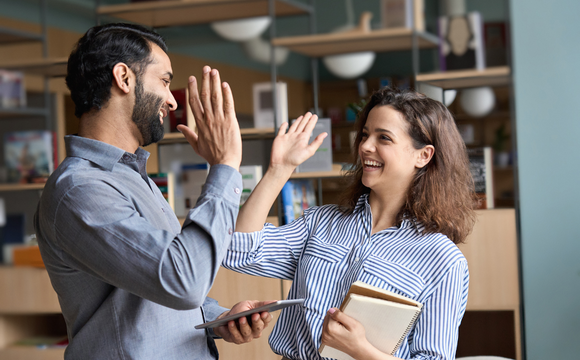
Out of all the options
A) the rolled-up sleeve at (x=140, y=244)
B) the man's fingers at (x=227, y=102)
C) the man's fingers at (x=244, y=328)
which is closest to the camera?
the rolled-up sleeve at (x=140, y=244)

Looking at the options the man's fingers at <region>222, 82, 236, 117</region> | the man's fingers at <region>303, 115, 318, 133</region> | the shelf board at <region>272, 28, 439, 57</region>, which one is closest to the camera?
the man's fingers at <region>222, 82, 236, 117</region>

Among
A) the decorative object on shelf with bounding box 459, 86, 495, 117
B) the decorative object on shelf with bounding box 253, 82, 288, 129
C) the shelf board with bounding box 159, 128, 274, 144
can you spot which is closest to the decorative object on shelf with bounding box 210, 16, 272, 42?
the decorative object on shelf with bounding box 253, 82, 288, 129

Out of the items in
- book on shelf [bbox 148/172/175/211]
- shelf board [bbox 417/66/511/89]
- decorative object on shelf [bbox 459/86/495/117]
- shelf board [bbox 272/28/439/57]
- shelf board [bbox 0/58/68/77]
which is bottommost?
book on shelf [bbox 148/172/175/211]

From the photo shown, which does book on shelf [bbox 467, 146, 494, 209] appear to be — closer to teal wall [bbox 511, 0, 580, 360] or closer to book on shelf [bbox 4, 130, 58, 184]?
teal wall [bbox 511, 0, 580, 360]

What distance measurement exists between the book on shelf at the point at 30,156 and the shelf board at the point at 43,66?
0.34 meters

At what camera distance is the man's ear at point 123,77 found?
1061 mm

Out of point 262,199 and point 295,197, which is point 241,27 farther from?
point 262,199

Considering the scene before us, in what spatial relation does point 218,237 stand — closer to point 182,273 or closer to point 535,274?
point 182,273

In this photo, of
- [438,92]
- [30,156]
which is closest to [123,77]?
[438,92]

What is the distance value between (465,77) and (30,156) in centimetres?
239

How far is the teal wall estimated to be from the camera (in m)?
2.98

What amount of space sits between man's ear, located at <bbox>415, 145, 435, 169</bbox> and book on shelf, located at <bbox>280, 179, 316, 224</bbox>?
1351 mm

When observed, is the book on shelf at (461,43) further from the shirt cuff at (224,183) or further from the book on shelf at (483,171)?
the shirt cuff at (224,183)

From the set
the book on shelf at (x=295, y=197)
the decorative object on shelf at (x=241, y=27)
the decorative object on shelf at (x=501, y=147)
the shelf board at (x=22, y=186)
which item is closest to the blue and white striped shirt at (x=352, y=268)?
the book on shelf at (x=295, y=197)
